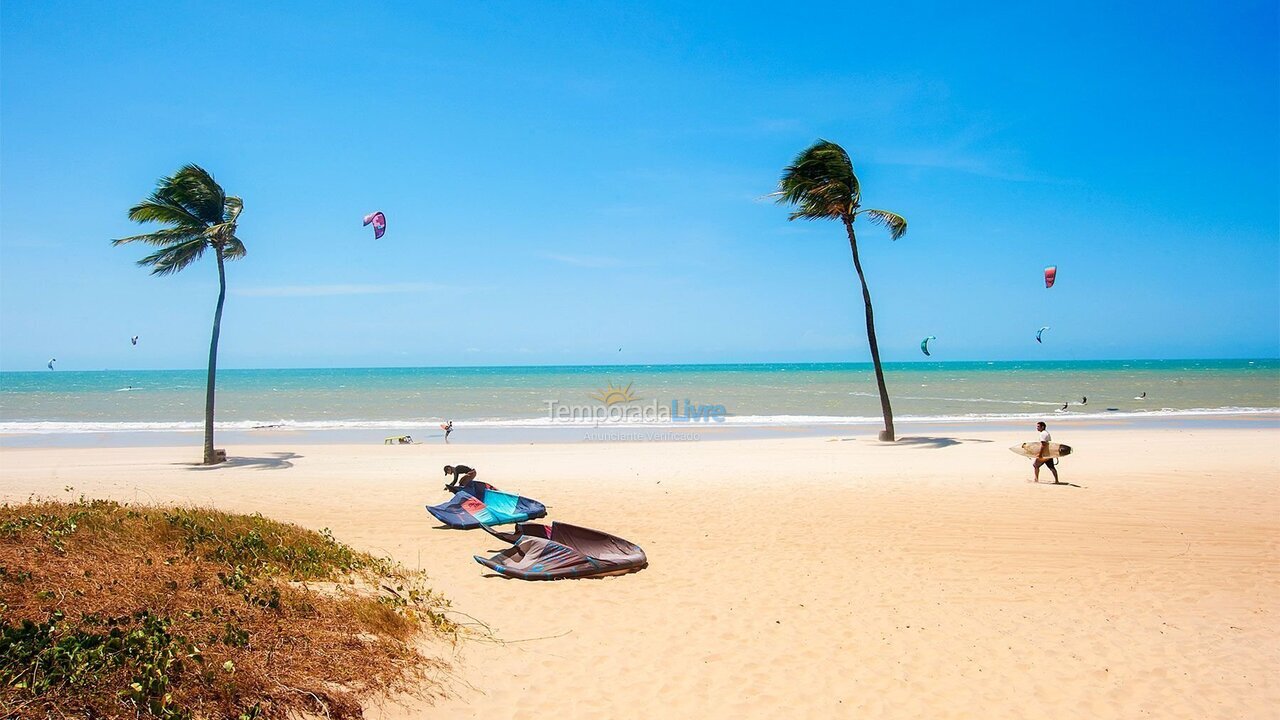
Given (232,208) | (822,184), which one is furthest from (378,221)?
(822,184)

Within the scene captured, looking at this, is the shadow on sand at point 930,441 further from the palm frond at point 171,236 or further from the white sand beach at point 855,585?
the palm frond at point 171,236

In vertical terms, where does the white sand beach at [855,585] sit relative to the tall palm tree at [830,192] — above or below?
below

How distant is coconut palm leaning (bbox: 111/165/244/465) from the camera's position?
16.5 metres

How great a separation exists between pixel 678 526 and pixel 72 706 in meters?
7.87

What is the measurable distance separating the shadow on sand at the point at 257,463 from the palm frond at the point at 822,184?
16202 millimetres

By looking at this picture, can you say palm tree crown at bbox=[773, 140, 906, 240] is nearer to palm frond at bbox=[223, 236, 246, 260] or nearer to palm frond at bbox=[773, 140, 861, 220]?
palm frond at bbox=[773, 140, 861, 220]

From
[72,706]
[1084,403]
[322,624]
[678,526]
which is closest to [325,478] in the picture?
[678,526]

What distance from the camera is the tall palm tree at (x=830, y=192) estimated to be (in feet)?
65.3

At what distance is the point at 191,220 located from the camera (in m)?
16.9

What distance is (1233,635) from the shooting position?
6.47 m

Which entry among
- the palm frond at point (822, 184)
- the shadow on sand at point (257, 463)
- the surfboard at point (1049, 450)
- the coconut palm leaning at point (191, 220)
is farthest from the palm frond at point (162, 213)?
the surfboard at point (1049, 450)

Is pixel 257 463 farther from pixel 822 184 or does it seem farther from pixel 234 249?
pixel 822 184

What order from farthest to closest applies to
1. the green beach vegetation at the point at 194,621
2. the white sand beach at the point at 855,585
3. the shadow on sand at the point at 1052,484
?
the shadow on sand at the point at 1052,484 < the white sand beach at the point at 855,585 < the green beach vegetation at the point at 194,621

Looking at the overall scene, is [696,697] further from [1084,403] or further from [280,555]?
[1084,403]
